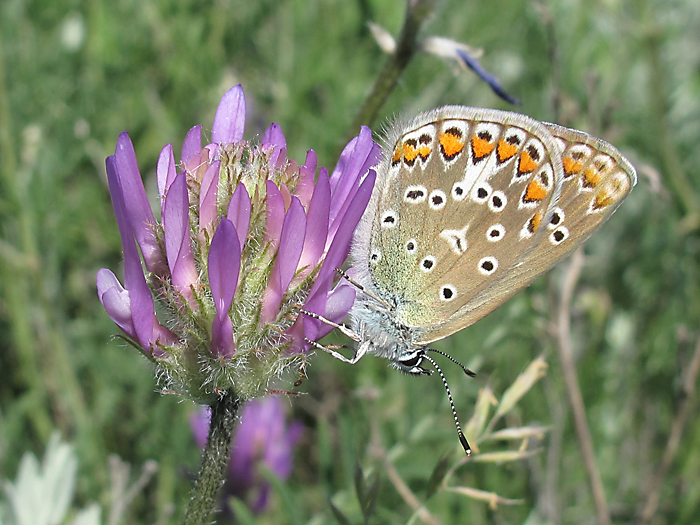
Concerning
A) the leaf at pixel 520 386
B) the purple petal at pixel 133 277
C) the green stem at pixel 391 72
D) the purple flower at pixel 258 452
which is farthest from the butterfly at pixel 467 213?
the purple flower at pixel 258 452

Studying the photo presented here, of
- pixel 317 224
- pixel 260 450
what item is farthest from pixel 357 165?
pixel 260 450

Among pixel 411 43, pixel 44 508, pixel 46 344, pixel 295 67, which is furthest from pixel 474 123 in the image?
pixel 46 344

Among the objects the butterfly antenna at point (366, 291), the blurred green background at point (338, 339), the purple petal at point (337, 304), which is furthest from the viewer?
the blurred green background at point (338, 339)

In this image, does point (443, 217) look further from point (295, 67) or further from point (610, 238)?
point (610, 238)

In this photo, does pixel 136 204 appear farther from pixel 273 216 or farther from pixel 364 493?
pixel 364 493

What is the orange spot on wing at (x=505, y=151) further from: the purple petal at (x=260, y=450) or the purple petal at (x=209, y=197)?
the purple petal at (x=260, y=450)

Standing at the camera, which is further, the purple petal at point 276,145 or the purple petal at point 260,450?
the purple petal at point 260,450

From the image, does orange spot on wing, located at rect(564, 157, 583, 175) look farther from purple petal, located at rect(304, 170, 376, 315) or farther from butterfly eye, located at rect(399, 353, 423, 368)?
purple petal, located at rect(304, 170, 376, 315)
